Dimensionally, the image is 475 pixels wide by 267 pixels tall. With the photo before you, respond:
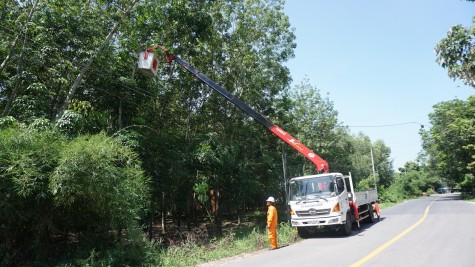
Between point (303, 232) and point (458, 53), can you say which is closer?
point (458, 53)

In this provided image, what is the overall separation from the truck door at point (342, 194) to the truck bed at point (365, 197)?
143cm

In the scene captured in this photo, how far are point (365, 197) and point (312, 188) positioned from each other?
482 cm

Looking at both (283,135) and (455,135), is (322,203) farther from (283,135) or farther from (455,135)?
(455,135)

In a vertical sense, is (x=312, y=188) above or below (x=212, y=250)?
above

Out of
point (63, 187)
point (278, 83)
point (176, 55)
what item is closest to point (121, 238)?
point (63, 187)

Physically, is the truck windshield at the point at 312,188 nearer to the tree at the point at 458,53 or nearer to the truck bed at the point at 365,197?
the truck bed at the point at 365,197

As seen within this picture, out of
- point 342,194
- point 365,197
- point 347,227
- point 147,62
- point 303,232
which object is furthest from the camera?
point 365,197

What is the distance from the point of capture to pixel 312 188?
13.5 meters

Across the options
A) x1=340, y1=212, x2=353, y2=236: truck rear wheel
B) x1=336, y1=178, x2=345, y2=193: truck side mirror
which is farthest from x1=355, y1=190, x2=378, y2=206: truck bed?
x1=336, y1=178, x2=345, y2=193: truck side mirror

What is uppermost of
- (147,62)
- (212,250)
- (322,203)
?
(147,62)

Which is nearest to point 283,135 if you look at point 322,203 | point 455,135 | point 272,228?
point 322,203

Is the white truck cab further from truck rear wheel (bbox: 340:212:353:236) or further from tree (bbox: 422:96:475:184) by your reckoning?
tree (bbox: 422:96:475:184)

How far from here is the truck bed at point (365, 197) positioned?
1536 centimetres

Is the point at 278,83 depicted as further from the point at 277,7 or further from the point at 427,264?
the point at 427,264
